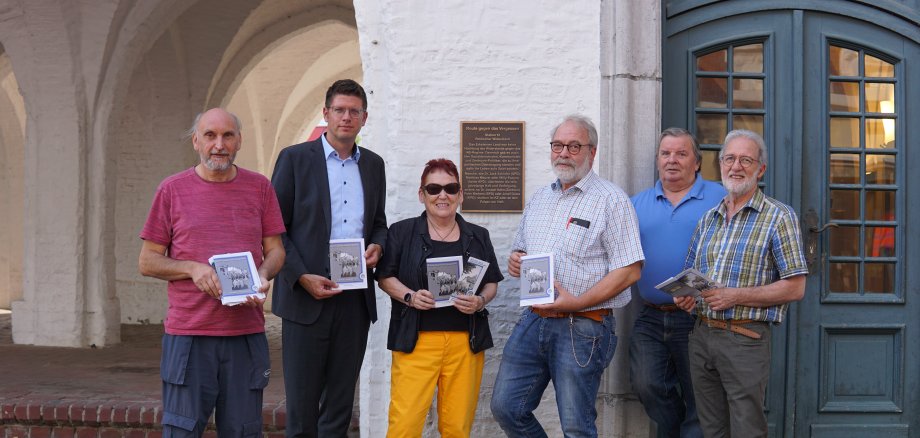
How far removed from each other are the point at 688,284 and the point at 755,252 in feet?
1.23

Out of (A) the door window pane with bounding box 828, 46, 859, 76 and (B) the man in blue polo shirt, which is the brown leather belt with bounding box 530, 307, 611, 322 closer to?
(B) the man in blue polo shirt

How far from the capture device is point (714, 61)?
5.88m

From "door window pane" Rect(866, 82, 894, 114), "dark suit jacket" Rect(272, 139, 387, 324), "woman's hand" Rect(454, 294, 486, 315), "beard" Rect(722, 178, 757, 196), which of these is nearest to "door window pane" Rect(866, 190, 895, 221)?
"door window pane" Rect(866, 82, 894, 114)

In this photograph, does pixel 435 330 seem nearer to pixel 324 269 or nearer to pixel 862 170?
pixel 324 269

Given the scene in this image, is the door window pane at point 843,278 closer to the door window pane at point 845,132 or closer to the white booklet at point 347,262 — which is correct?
the door window pane at point 845,132

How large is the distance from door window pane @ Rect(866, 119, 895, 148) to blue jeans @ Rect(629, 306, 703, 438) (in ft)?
6.34

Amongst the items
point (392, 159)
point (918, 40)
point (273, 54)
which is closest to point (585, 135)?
point (392, 159)

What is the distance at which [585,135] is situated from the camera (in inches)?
186

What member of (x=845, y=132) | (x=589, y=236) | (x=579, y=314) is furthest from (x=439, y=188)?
(x=845, y=132)

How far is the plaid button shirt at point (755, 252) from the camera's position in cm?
442

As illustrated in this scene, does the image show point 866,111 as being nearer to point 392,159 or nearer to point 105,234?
point 392,159

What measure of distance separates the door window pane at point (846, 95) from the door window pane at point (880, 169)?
1.07 ft

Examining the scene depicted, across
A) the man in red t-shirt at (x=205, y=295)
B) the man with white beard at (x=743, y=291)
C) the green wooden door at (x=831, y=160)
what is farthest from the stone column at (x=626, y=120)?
the man in red t-shirt at (x=205, y=295)

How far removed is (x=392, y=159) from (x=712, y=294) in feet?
7.31
